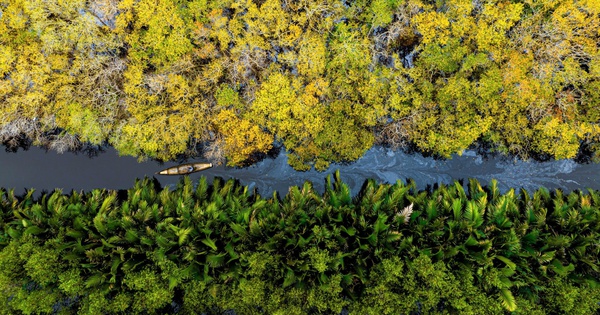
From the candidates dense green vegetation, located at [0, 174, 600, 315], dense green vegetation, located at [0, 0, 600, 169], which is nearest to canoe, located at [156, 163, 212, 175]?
dense green vegetation, located at [0, 0, 600, 169]

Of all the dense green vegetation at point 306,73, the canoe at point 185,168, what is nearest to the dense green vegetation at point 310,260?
the dense green vegetation at point 306,73

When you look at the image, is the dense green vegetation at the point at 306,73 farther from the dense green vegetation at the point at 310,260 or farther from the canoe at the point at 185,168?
the dense green vegetation at the point at 310,260

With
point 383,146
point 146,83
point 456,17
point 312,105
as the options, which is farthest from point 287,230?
point 456,17

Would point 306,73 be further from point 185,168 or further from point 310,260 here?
point 310,260

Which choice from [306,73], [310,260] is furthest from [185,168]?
[310,260]

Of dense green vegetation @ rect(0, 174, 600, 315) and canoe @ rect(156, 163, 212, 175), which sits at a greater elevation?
canoe @ rect(156, 163, 212, 175)

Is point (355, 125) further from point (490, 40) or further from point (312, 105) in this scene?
point (490, 40)

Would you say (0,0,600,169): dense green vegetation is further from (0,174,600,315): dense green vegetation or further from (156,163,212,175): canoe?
(0,174,600,315): dense green vegetation

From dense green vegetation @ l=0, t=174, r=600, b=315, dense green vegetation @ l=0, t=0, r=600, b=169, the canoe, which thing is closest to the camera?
dense green vegetation @ l=0, t=174, r=600, b=315
